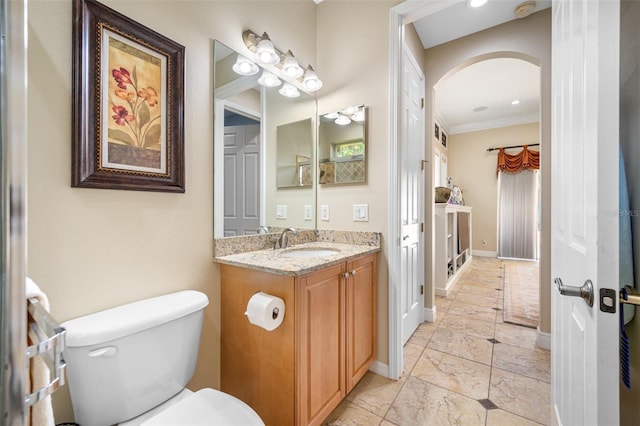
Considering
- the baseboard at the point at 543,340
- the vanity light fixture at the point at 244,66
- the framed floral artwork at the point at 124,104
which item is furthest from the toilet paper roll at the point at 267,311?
the baseboard at the point at 543,340

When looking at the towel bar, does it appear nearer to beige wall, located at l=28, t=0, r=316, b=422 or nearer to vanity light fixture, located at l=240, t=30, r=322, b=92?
beige wall, located at l=28, t=0, r=316, b=422

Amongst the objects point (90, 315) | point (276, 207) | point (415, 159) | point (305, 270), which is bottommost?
point (90, 315)

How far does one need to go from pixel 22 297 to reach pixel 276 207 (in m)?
1.58

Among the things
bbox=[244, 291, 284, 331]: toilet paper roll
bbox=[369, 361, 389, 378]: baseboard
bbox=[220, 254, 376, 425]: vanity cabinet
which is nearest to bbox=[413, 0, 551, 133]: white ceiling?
bbox=[220, 254, 376, 425]: vanity cabinet

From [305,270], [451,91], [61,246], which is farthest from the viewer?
[451,91]

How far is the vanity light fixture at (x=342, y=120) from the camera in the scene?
1.96 meters

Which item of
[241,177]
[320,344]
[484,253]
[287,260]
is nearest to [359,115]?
Answer: [241,177]

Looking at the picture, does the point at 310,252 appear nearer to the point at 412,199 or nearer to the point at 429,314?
the point at 412,199

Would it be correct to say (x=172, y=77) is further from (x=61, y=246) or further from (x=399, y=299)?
(x=399, y=299)

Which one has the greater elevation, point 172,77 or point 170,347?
point 172,77

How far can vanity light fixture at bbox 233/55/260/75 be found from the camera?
1524mm

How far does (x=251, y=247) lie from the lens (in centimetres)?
164

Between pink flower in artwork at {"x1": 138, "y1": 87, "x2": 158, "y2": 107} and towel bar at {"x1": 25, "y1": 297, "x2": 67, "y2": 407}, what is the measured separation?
3.30 feet

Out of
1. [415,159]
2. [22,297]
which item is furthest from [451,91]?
[22,297]
